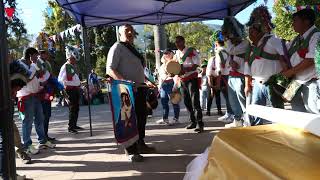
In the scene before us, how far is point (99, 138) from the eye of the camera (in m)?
8.48

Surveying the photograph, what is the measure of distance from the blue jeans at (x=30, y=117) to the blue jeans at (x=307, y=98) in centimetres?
427

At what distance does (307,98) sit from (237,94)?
8.74ft

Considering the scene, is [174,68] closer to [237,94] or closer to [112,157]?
[237,94]

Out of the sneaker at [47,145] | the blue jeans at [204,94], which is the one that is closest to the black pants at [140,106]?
the sneaker at [47,145]

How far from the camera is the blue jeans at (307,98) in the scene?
14.4 feet

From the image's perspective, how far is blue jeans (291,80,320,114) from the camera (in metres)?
4.38

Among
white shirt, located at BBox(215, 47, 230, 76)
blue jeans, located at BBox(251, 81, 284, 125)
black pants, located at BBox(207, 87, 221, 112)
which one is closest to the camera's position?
blue jeans, located at BBox(251, 81, 284, 125)

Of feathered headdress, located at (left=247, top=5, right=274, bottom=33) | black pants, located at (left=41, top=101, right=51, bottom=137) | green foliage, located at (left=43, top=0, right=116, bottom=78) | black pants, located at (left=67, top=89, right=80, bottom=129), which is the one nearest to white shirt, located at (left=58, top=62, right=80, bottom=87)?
black pants, located at (left=67, top=89, right=80, bottom=129)

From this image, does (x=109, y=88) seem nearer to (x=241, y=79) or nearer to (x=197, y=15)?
(x=241, y=79)

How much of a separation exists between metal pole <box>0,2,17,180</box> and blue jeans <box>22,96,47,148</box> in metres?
2.98

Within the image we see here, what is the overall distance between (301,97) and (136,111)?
2615mm

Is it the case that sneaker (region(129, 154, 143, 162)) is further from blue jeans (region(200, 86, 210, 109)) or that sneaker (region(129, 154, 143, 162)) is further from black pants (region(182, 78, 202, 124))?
blue jeans (region(200, 86, 210, 109))

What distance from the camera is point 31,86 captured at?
23.2ft

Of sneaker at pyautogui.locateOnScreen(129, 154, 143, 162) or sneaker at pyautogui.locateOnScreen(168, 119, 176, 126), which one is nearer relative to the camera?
sneaker at pyautogui.locateOnScreen(129, 154, 143, 162)
